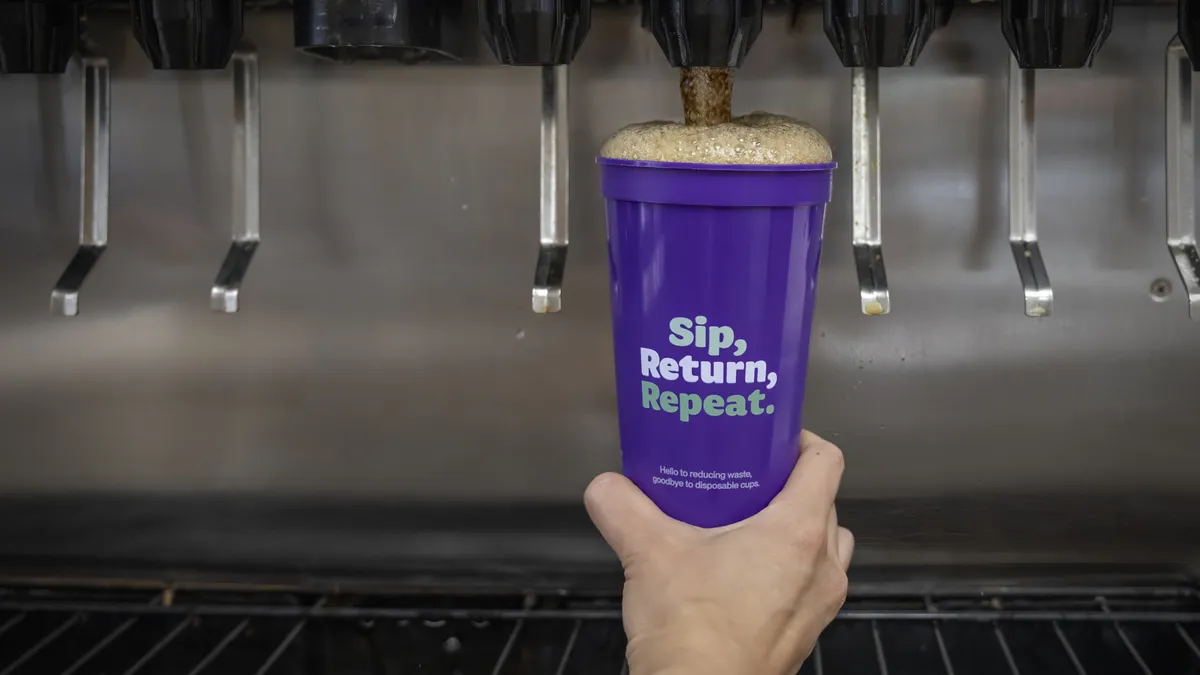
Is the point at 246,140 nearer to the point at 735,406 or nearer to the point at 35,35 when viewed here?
the point at 35,35

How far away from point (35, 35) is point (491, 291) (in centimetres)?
39

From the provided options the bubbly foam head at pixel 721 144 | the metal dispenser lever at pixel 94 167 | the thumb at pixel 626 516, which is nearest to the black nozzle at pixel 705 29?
the bubbly foam head at pixel 721 144

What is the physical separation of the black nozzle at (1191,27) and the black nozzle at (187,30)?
597mm

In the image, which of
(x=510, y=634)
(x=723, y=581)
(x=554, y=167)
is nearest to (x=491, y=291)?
(x=554, y=167)

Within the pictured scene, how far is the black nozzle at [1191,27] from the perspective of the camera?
60 centimetres

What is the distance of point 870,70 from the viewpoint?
0.79 m

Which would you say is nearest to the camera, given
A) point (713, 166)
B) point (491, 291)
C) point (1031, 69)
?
point (713, 166)

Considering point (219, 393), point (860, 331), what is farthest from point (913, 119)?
point (219, 393)

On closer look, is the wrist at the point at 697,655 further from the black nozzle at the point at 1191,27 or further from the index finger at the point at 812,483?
the black nozzle at the point at 1191,27

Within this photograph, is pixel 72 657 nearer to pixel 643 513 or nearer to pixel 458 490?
pixel 458 490

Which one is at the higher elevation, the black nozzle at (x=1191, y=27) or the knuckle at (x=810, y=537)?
the black nozzle at (x=1191, y=27)

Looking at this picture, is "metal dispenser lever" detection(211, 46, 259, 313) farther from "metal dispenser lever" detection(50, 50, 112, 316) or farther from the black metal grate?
the black metal grate

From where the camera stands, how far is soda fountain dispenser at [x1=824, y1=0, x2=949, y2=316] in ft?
1.91

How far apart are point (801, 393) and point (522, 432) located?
0.34m
